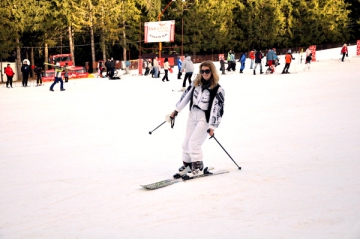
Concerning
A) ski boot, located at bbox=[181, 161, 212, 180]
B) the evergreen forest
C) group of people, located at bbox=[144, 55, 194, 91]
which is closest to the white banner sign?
the evergreen forest

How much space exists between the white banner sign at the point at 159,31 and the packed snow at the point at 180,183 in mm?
30034

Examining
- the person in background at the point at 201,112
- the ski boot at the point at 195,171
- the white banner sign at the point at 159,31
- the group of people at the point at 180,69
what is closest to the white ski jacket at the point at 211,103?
the person in background at the point at 201,112

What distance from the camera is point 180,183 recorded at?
596cm

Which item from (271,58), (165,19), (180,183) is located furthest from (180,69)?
(165,19)

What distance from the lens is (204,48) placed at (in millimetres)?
59094

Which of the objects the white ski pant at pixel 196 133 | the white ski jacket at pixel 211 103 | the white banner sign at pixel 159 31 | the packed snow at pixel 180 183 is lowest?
the packed snow at pixel 180 183

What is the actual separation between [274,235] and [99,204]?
2019 millimetres

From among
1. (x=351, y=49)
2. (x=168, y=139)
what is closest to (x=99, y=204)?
(x=168, y=139)

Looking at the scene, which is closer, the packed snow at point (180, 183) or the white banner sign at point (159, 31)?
the packed snow at point (180, 183)

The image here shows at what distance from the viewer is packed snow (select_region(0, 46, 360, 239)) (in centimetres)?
443

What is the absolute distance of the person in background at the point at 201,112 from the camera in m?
5.92

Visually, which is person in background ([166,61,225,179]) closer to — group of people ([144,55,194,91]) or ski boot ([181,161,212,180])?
ski boot ([181,161,212,180])

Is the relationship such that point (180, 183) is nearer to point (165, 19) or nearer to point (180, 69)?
point (180, 69)

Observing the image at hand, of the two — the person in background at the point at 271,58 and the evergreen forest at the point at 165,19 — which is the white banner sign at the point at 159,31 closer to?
the evergreen forest at the point at 165,19
